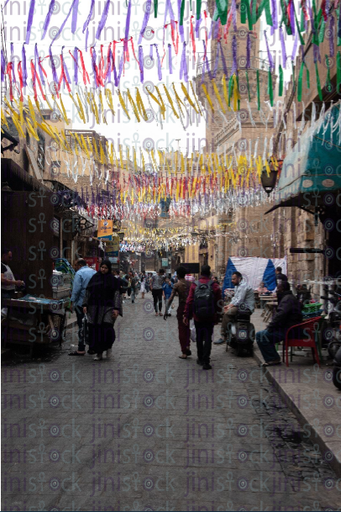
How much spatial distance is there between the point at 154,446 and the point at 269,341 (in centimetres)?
434

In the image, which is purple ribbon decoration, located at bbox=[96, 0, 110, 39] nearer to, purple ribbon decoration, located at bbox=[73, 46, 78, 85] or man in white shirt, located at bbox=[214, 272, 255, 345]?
purple ribbon decoration, located at bbox=[73, 46, 78, 85]

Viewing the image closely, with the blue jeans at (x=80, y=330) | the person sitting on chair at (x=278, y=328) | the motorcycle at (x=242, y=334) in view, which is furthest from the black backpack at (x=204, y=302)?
the blue jeans at (x=80, y=330)

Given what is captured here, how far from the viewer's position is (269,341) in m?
8.34

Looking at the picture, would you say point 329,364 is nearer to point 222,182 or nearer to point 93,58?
point 93,58

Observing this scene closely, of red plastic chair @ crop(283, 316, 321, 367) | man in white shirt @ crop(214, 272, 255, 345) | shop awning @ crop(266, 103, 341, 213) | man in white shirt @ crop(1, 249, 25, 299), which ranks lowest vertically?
red plastic chair @ crop(283, 316, 321, 367)

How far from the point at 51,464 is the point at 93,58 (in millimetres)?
Answer: 6431

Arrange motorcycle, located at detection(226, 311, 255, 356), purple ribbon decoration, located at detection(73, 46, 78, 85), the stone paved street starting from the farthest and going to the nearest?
1. motorcycle, located at detection(226, 311, 255, 356)
2. purple ribbon decoration, located at detection(73, 46, 78, 85)
3. the stone paved street

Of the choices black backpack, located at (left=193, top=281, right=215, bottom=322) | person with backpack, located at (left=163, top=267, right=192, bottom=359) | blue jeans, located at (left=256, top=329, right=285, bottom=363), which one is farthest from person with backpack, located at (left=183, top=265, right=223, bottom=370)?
blue jeans, located at (left=256, top=329, right=285, bottom=363)

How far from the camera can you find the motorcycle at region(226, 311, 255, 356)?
9758mm

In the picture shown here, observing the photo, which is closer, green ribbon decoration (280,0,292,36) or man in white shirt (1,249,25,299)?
green ribbon decoration (280,0,292,36)

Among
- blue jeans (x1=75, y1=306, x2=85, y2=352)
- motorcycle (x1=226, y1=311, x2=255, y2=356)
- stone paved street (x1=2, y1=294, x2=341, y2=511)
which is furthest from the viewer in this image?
motorcycle (x1=226, y1=311, x2=255, y2=356)

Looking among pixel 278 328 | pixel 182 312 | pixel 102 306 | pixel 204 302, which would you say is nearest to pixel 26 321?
pixel 102 306

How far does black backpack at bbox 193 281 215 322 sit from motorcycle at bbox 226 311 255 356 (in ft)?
4.89

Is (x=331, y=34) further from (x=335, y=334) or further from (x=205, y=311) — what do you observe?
(x=205, y=311)
